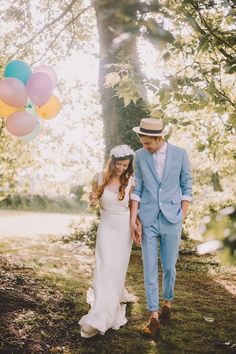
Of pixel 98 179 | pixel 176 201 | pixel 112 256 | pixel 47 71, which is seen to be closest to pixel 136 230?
pixel 112 256

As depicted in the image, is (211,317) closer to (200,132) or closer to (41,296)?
(41,296)

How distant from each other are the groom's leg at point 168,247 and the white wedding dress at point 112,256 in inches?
14.3

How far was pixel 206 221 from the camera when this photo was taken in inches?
38.7

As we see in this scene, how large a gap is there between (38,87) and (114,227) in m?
1.79

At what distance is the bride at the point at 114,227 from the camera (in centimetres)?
432

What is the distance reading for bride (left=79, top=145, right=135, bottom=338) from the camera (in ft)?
14.2

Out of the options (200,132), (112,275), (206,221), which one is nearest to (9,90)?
(112,275)

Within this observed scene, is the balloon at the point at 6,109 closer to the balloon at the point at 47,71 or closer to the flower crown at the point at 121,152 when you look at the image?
the balloon at the point at 47,71

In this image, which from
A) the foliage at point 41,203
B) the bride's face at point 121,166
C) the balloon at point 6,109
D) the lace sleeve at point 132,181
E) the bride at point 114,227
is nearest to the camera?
the bride at point 114,227

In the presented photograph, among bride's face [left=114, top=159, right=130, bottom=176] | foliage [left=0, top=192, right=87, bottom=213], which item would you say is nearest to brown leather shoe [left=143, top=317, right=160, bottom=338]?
bride's face [left=114, top=159, right=130, bottom=176]

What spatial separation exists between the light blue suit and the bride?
149 mm

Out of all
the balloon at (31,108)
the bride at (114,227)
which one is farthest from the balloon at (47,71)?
the bride at (114,227)

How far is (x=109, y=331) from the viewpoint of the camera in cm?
421

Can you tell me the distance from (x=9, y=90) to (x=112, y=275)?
7.12 ft
